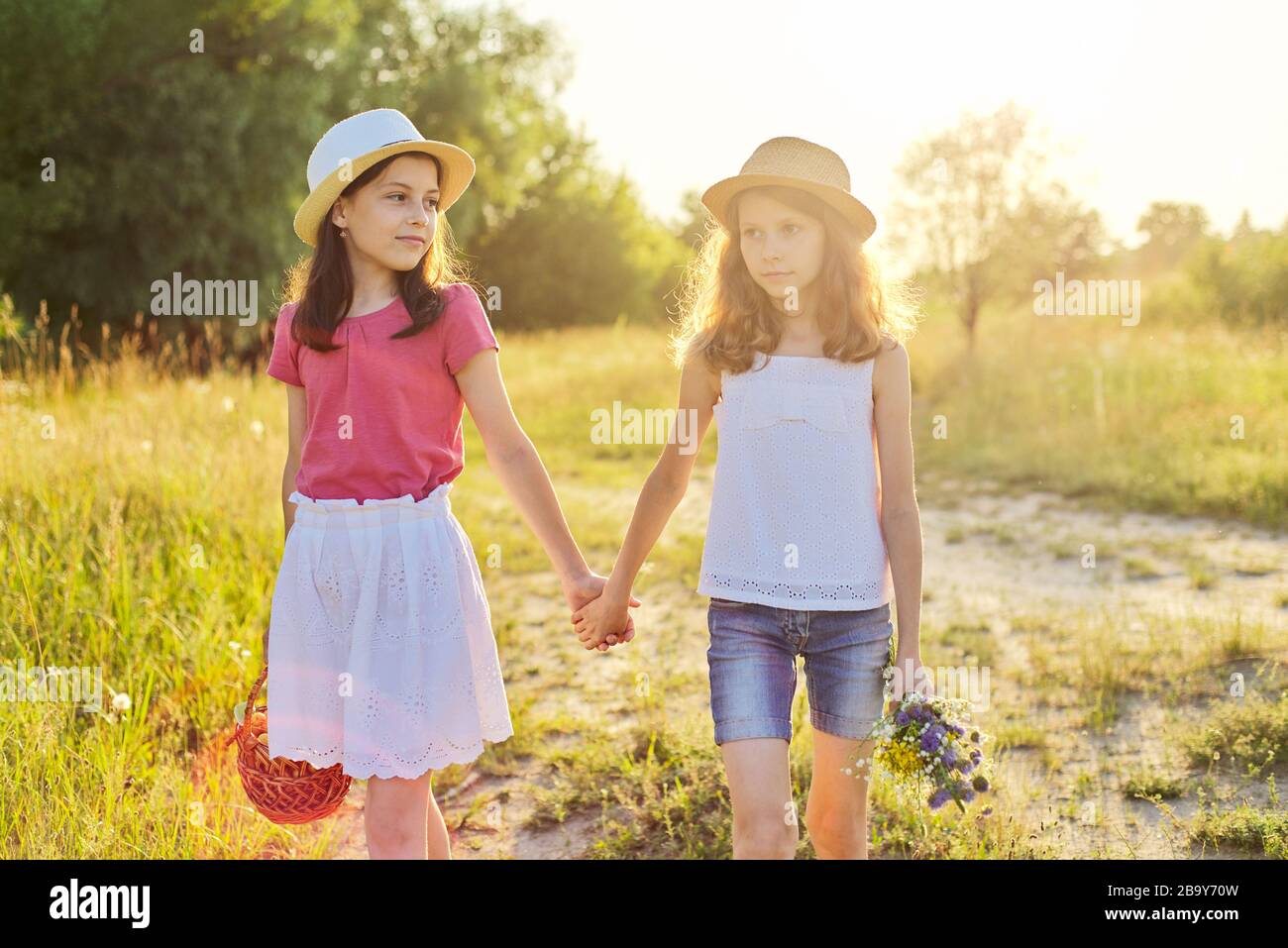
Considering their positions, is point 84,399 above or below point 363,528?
above

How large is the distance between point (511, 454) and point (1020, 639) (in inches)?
146

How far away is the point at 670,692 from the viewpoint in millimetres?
5047

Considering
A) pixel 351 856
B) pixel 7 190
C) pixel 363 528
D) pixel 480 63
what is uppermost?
pixel 480 63

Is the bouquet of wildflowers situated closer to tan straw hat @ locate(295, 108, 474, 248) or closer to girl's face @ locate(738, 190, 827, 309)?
girl's face @ locate(738, 190, 827, 309)

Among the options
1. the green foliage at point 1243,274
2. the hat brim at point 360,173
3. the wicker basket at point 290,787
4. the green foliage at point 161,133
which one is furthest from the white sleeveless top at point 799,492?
the green foliage at point 1243,274

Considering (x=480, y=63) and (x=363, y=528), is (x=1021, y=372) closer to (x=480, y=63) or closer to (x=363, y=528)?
(x=363, y=528)

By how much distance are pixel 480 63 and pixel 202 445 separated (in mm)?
27560

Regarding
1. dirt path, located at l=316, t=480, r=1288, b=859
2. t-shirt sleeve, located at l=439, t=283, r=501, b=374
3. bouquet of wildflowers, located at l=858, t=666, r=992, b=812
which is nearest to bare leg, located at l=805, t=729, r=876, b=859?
bouquet of wildflowers, located at l=858, t=666, r=992, b=812

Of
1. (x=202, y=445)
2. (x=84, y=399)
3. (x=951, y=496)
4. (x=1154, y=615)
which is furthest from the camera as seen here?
(x=951, y=496)

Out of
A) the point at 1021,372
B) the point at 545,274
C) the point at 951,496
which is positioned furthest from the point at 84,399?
the point at 545,274

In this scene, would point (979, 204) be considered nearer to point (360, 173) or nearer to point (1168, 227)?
point (360, 173)

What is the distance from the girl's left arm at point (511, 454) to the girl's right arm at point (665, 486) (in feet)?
0.50

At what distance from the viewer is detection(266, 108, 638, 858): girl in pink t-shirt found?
2697 mm

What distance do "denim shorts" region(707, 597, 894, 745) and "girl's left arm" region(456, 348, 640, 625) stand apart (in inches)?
16.1
